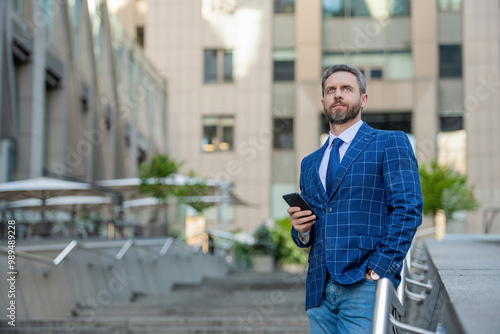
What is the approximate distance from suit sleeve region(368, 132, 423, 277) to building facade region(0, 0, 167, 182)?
1742 cm

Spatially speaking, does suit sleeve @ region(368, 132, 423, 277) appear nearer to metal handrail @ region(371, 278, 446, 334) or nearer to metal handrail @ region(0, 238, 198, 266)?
metal handrail @ region(371, 278, 446, 334)

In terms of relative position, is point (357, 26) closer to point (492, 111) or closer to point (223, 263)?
point (492, 111)

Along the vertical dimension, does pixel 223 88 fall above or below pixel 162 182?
above

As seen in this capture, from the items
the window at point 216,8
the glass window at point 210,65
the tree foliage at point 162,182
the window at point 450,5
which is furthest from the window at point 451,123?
the tree foliage at point 162,182

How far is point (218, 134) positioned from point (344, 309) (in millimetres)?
36683

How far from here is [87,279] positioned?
460 inches

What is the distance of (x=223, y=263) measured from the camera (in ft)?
77.7

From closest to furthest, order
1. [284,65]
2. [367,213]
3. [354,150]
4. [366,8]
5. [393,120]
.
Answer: [367,213] < [354,150] < [393,120] < [366,8] < [284,65]

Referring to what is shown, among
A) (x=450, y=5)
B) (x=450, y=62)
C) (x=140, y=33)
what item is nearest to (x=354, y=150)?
(x=450, y=62)

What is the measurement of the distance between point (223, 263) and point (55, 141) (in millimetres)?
7216

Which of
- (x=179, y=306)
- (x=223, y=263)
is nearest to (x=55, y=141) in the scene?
(x=223, y=263)

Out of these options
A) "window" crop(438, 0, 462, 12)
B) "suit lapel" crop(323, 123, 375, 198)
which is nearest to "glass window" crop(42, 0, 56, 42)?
"suit lapel" crop(323, 123, 375, 198)

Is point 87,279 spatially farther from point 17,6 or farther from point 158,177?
point 17,6

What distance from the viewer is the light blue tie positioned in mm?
3566
